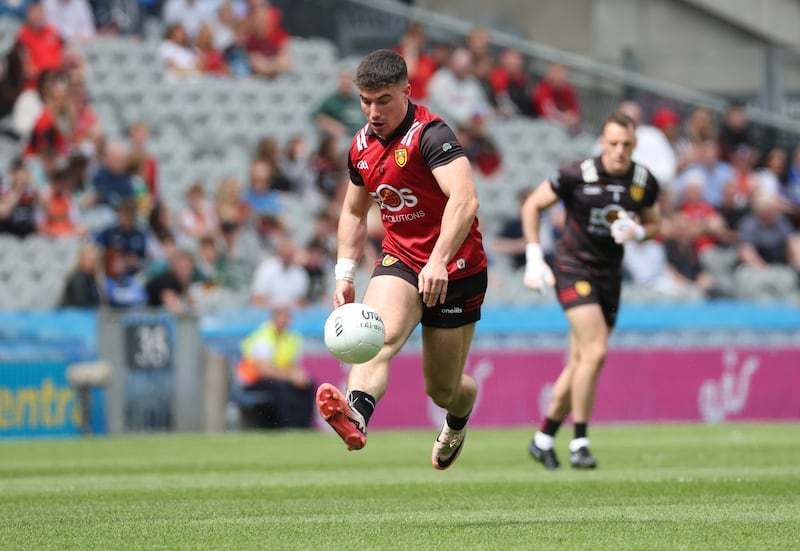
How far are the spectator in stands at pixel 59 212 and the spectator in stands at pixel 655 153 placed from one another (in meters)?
8.74

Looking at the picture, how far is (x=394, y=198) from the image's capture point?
812 cm

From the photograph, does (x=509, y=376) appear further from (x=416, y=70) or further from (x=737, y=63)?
(x=737, y=63)

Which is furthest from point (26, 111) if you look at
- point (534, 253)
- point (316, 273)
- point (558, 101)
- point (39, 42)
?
point (534, 253)

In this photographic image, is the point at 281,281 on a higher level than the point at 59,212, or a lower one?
lower

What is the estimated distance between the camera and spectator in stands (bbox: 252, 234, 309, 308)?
1959 cm

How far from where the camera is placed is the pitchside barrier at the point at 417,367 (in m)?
18.0

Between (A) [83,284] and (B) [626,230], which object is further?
(A) [83,284]

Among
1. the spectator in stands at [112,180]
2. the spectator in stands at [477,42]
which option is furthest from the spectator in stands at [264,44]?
the spectator in stands at [112,180]

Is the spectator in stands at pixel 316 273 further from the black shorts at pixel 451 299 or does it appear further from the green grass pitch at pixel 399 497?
the black shorts at pixel 451 299

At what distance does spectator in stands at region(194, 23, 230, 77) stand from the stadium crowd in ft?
0.08

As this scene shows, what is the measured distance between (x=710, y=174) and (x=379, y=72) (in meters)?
16.9

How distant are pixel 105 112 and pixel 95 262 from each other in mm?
4460

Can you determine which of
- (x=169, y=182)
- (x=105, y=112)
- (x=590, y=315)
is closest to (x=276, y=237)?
(x=169, y=182)

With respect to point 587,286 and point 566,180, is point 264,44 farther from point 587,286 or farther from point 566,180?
point 587,286
